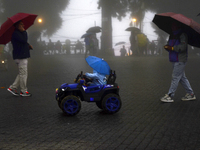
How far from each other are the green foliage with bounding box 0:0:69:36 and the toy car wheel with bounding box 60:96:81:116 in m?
40.2

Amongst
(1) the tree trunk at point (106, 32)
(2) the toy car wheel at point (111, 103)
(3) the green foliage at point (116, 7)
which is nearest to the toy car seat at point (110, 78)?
(2) the toy car wheel at point (111, 103)

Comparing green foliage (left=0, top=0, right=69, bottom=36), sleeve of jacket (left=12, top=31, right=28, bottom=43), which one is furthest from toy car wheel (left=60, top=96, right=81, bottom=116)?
green foliage (left=0, top=0, right=69, bottom=36)

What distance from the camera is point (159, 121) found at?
600cm

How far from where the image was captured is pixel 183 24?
757cm

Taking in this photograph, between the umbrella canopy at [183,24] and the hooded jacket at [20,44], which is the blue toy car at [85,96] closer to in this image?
the umbrella canopy at [183,24]

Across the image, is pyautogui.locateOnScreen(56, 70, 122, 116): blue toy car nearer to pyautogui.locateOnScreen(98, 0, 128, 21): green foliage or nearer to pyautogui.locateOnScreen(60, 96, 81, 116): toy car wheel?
pyautogui.locateOnScreen(60, 96, 81, 116): toy car wheel

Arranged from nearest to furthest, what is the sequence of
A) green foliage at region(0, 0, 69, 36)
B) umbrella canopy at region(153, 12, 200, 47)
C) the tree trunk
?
umbrella canopy at region(153, 12, 200, 47) → the tree trunk → green foliage at region(0, 0, 69, 36)

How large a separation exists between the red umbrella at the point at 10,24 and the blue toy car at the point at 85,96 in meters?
2.78

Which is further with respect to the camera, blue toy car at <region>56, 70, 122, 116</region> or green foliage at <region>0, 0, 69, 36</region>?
green foliage at <region>0, 0, 69, 36</region>

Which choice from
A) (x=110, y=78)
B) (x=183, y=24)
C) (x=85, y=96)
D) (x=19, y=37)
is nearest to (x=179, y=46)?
(x=183, y=24)

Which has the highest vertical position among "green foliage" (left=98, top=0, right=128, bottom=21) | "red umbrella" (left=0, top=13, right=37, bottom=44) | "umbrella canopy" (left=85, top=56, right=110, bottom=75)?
"green foliage" (left=98, top=0, right=128, bottom=21)

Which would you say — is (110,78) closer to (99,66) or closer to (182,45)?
(99,66)

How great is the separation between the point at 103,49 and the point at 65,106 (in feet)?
114

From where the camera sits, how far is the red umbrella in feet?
28.4
